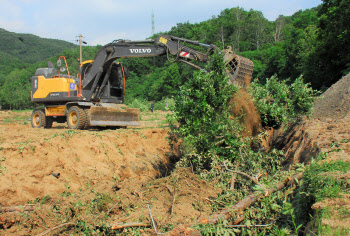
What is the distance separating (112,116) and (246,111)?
19.2 feet

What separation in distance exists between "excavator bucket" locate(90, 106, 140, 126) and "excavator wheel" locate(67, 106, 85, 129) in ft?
1.47

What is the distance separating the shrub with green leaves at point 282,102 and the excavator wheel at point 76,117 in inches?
260

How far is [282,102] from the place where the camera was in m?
9.31

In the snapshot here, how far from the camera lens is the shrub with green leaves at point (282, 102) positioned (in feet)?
29.3

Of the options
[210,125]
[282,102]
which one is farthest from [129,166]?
[282,102]

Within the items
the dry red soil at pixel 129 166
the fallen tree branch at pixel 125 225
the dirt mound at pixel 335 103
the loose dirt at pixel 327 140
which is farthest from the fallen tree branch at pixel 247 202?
the dirt mound at pixel 335 103

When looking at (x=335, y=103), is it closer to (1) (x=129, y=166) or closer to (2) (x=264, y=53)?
(1) (x=129, y=166)

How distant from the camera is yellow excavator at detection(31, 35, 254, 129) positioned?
37.5 feet

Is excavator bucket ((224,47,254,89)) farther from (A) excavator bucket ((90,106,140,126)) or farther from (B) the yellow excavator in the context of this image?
(A) excavator bucket ((90,106,140,126))

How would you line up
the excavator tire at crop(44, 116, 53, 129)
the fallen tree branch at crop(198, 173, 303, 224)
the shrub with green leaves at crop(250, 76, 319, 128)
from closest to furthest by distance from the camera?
1. the fallen tree branch at crop(198, 173, 303, 224)
2. the shrub with green leaves at crop(250, 76, 319, 128)
3. the excavator tire at crop(44, 116, 53, 129)

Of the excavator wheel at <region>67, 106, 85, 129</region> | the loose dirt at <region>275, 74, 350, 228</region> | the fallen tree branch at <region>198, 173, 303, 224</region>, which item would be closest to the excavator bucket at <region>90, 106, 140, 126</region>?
the excavator wheel at <region>67, 106, 85, 129</region>

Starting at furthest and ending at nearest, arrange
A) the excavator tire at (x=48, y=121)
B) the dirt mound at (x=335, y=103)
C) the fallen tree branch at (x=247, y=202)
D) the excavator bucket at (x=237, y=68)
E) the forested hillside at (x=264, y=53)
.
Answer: the forested hillside at (x=264, y=53) < the excavator tire at (x=48, y=121) < the dirt mound at (x=335, y=103) < the excavator bucket at (x=237, y=68) < the fallen tree branch at (x=247, y=202)

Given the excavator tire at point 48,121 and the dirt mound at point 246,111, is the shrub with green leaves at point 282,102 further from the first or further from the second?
the excavator tire at point 48,121

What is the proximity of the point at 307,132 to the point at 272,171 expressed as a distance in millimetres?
1619
